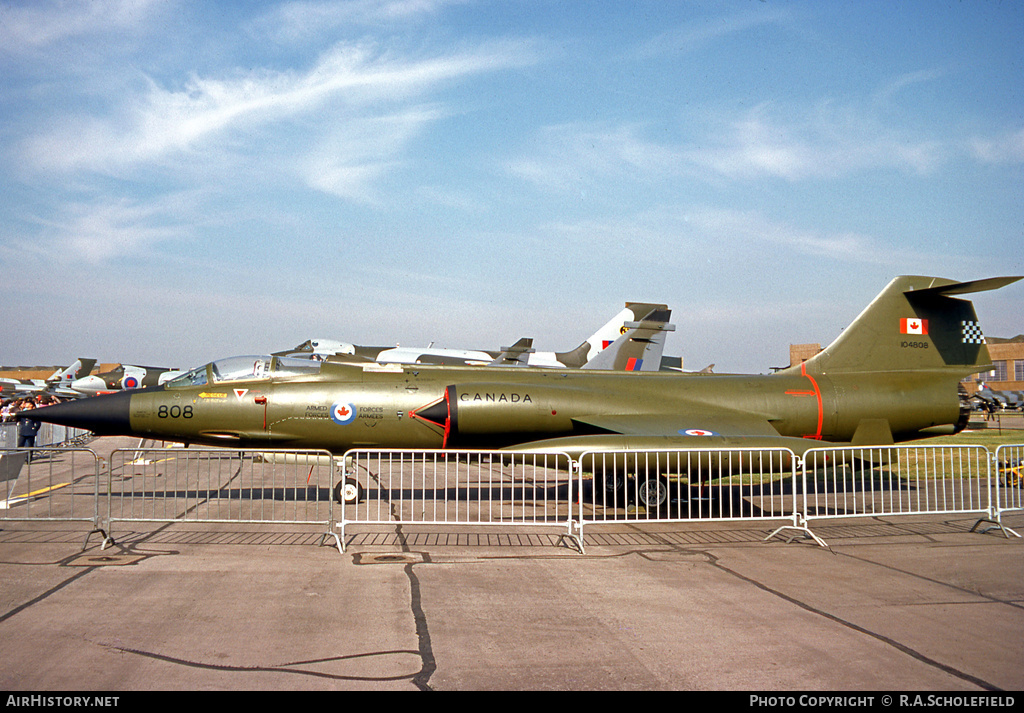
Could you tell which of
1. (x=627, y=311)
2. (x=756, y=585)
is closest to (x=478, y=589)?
(x=756, y=585)

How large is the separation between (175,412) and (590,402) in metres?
6.49

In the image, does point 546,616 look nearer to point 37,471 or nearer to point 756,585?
point 756,585

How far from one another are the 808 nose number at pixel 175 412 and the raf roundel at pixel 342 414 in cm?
214

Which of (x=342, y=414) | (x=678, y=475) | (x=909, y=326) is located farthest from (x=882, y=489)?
(x=342, y=414)

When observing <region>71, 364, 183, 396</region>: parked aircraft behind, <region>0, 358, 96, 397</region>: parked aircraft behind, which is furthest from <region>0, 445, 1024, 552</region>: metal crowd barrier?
<region>0, 358, 96, 397</region>: parked aircraft behind

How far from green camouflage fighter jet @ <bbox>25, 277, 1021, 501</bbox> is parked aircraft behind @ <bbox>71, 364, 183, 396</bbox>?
A: 91.2 ft

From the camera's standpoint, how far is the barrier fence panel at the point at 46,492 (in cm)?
840

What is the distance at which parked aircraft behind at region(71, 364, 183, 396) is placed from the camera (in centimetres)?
3581

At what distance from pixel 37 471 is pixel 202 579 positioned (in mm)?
11994

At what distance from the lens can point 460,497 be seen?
1188 cm

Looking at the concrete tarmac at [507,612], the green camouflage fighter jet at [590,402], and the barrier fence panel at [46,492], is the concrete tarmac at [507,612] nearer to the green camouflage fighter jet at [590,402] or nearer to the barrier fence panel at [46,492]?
the barrier fence panel at [46,492]

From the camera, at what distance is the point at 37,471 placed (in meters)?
15.4

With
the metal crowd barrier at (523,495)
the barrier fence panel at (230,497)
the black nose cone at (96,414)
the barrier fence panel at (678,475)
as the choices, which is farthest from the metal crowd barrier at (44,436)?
the barrier fence panel at (678,475)

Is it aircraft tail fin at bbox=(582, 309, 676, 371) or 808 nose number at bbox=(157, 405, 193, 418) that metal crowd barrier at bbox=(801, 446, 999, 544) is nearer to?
aircraft tail fin at bbox=(582, 309, 676, 371)
